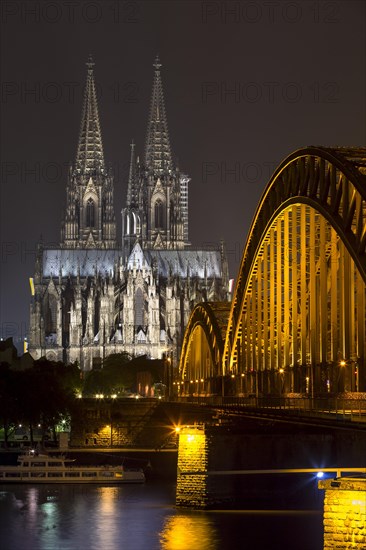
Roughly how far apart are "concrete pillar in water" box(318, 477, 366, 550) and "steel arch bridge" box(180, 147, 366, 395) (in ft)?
30.2

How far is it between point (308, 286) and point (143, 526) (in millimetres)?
14215

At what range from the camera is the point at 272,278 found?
76312mm

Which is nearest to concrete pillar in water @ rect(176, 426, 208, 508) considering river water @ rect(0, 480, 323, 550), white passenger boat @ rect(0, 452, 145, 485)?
river water @ rect(0, 480, 323, 550)

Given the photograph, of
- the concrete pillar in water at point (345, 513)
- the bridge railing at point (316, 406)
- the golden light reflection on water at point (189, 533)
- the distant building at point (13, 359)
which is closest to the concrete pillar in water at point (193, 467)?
the golden light reflection on water at point (189, 533)

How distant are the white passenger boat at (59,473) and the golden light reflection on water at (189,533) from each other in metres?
26.2

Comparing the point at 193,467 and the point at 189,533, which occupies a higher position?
the point at 193,467

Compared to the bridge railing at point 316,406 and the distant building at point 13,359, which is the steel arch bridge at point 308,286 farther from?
the distant building at point 13,359

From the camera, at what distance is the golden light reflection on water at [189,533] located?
6581cm

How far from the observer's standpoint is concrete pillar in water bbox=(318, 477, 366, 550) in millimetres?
43844

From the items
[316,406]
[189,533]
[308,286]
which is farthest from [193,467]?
[316,406]

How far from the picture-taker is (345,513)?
145 ft

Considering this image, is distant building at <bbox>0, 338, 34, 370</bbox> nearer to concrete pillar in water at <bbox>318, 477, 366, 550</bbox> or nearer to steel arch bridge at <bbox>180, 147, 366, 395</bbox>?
steel arch bridge at <bbox>180, 147, 366, 395</bbox>

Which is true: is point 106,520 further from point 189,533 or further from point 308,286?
point 308,286

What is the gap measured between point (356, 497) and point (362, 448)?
36716 mm
